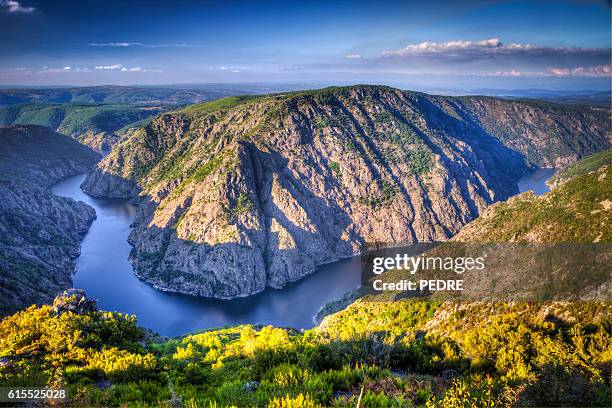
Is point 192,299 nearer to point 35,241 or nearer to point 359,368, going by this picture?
point 35,241

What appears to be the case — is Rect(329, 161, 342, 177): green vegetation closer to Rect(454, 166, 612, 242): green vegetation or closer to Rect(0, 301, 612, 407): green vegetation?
Rect(454, 166, 612, 242): green vegetation

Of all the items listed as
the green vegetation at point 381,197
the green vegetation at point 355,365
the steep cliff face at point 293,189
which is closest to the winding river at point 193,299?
the steep cliff face at point 293,189

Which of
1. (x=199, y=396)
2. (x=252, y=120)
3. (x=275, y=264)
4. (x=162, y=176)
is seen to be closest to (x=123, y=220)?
(x=162, y=176)

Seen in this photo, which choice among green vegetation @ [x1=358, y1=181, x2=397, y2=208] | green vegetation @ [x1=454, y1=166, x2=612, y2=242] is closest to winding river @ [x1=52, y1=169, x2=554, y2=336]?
green vegetation @ [x1=358, y1=181, x2=397, y2=208]

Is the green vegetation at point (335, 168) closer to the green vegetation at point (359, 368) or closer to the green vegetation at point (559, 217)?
the green vegetation at point (559, 217)

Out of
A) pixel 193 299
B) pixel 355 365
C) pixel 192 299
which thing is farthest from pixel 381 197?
pixel 355 365

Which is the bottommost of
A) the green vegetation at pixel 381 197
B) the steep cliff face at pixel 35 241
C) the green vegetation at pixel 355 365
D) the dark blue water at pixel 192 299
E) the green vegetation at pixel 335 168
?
the dark blue water at pixel 192 299

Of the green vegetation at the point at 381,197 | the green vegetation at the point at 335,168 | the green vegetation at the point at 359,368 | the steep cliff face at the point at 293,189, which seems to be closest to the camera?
the green vegetation at the point at 359,368
